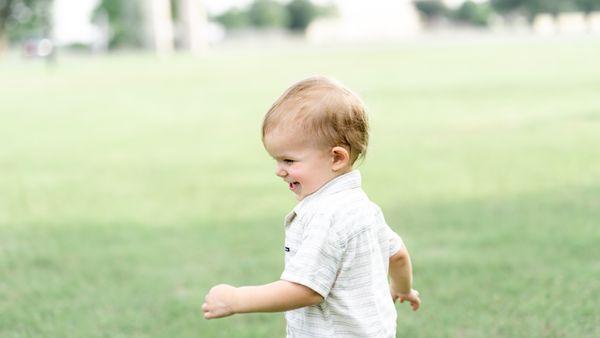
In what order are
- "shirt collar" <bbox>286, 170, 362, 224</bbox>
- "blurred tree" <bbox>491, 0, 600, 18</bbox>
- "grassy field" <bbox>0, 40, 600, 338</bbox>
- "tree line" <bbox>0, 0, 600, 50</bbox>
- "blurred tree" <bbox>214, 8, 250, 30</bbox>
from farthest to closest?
"blurred tree" <bbox>214, 8, 250, 30</bbox> → "blurred tree" <bbox>491, 0, 600, 18</bbox> → "tree line" <bbox>0, 0, 600, 50</bbox> → "grassy field" <bbox>0, 40, 600, 338</bbox> → "shirt collar" <bbox>286, 170, 362, 224</bbox>

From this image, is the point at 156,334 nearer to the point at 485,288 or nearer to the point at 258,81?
the point at 485,288

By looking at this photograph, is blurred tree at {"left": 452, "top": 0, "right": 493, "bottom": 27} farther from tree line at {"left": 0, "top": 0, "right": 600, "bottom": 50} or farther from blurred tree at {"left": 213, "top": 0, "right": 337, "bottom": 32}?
blurred tree at {"left": 213, "top": 0, "right": 337, "bottom": 32}

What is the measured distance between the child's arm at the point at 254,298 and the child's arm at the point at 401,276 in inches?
17.5

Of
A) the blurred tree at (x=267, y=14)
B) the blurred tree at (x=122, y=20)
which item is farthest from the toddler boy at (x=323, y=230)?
the blurred tree at (x=267, y=14)

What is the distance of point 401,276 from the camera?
243 centimetres

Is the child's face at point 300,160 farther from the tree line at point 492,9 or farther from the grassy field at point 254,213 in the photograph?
the tree line at point 492,9

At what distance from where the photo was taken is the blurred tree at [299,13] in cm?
8056

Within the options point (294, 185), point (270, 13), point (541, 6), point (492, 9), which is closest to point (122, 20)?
point (270, 13)

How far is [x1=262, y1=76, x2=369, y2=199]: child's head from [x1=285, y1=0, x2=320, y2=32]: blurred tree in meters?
79.2

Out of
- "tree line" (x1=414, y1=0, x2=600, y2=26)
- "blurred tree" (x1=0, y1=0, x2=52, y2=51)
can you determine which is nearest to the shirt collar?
"blurred tree" (x1=0, y1=0, x2=52, y2=51)

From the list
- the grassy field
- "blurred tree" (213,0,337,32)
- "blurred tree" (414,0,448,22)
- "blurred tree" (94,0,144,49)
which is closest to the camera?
the grassy field

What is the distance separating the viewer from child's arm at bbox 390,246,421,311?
236 cm

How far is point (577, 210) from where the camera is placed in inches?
219

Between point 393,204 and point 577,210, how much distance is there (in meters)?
1.33
